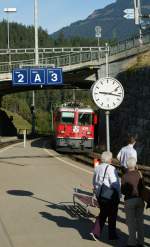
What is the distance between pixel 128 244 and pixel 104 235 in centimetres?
146

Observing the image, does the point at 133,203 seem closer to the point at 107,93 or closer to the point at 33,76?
the point at 107,93

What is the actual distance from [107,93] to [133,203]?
4775 mm

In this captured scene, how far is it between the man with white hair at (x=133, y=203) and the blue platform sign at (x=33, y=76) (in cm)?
2384

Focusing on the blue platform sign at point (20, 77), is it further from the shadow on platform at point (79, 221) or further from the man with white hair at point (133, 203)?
the man with white hair at point (133, 203)

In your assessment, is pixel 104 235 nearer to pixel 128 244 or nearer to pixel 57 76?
pixel 128 244

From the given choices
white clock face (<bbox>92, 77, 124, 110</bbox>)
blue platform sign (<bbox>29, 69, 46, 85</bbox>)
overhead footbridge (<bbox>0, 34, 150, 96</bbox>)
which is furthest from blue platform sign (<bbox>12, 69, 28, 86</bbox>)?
white clock face (<bbox>92, 77, 124, 110</bbox>)

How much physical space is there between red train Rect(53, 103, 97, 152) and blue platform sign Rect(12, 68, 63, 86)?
6545mm

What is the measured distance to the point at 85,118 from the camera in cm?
4184

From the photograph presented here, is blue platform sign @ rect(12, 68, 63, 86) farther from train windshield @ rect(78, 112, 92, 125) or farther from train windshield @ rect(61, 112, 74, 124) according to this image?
train windshield @ rect(78, 112, 92, 125)

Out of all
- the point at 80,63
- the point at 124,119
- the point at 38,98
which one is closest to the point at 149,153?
the point at 124,119

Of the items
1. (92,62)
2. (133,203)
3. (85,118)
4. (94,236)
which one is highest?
(92,62)

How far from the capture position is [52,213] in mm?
14133

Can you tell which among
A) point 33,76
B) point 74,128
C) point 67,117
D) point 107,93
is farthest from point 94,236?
point 67,117

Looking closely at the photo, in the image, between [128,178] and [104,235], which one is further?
[104,235]
